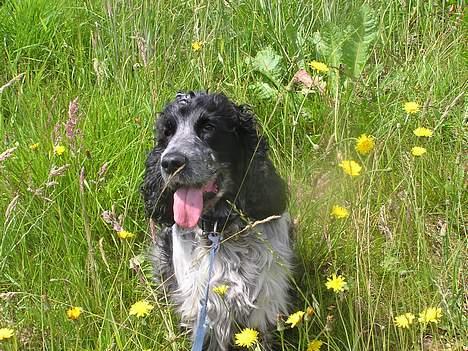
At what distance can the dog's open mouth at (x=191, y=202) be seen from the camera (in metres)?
2.62

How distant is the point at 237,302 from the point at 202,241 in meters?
0.24

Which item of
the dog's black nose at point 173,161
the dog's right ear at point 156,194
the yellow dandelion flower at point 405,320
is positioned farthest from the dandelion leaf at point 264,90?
the yellow dandelion flower at point 405,320

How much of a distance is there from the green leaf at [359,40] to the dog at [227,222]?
0.82m

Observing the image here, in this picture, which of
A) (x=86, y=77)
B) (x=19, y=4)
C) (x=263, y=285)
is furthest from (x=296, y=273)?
(x=19, y=4)

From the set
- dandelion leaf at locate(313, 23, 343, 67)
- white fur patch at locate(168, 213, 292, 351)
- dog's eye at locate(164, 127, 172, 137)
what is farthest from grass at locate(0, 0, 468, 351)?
dog's eye at locate(164, 127, 172, 137)

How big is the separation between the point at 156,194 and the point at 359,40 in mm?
1246

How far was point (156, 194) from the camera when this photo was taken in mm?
2840

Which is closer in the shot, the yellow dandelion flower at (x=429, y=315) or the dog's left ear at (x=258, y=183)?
the yellow dandelion flower at (x=429, y=315)

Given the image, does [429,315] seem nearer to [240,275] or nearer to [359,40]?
[240,275]

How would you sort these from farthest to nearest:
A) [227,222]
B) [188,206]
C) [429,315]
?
[227,222], [188,206], [429,315]

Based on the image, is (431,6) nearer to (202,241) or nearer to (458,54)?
(458,54)

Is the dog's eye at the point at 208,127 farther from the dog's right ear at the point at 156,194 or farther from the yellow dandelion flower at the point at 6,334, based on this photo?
the yellow dandelion flower at the point at 6,334

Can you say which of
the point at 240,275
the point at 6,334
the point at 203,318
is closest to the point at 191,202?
the point at 240,275

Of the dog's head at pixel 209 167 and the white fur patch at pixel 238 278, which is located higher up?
the dog's head at pixel 209 167
